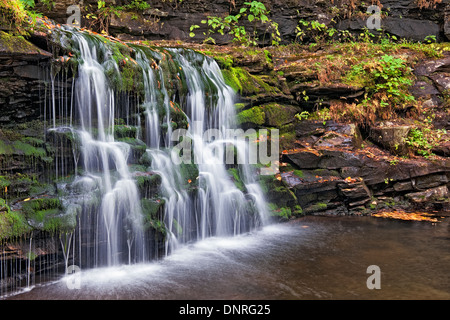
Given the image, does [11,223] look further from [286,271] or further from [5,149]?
[286,271]

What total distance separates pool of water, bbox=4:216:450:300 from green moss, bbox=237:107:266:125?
321cm

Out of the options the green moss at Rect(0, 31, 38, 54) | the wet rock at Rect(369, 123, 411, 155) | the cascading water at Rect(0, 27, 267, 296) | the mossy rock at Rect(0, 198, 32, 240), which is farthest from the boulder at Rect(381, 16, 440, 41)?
the mossy rock at Rect(0, 198, 32, 240)

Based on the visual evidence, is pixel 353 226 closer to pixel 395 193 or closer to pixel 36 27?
pixel 395 193

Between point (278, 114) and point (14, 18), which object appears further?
point (278, 114)

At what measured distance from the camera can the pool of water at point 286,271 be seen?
4.38 metres

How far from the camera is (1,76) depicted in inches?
218

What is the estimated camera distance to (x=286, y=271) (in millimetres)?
5070

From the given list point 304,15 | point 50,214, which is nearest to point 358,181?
point 50,214

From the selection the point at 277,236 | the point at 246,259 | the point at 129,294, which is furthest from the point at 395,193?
the point at 129,294

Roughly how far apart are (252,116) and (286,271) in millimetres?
4955

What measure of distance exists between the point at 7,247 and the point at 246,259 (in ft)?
11.1

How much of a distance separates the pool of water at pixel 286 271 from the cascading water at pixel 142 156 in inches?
17.7

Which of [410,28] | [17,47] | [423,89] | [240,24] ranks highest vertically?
[410,28]

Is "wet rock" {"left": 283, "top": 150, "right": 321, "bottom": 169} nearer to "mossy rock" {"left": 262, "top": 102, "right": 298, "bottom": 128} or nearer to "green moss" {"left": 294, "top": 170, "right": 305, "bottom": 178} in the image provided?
"green moss" {"left": 294, "top": 170, "right": 305, "bottom": 178}
